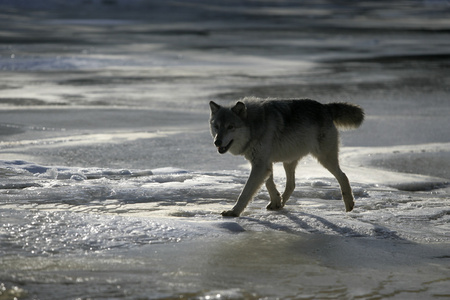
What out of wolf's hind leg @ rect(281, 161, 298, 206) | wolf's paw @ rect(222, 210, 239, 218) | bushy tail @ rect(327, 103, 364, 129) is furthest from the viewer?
bushy tail @ rect(327, 103, 364, 129)

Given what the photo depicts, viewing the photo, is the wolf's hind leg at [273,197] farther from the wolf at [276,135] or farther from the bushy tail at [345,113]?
the bushy tail at [345,113]

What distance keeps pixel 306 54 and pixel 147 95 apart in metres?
9.53

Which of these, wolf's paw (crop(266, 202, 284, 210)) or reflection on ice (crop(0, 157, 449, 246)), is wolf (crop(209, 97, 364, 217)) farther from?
reflection on ice (crop(0, 157, 449, 246))

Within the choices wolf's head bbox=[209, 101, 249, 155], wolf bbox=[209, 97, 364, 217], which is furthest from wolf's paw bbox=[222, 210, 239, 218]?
wolf's head bbox=[209, 101, 249, 155]

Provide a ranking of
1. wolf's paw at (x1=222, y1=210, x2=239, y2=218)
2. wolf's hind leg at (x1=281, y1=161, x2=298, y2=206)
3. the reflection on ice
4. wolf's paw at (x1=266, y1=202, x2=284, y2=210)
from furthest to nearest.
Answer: wolf's hind leg at (x1=281, y1=161, x2=298, y2=206), wolf's paw at (x1=266, y1=202, x2=284, y2=210), wolf's paw at (x1=222, y1=210, x2=239, y2=218), the reflection on ice

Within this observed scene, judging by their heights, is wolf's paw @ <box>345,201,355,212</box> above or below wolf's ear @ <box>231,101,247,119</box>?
below

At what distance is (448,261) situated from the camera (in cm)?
542

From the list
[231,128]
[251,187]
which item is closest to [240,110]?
[231,128]

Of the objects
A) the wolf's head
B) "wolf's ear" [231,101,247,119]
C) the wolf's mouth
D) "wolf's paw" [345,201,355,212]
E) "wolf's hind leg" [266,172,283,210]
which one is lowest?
"wolf's paw" [345,201,355,212]

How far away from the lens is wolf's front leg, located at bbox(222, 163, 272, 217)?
21.9ft

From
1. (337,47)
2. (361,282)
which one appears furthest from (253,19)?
(361,282)

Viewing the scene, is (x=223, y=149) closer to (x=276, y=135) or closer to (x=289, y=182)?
(x=276, y=135)

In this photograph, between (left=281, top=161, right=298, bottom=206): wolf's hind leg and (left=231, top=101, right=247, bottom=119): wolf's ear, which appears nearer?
(left=231, top=101, right=247, bottom=119): wolf's ear

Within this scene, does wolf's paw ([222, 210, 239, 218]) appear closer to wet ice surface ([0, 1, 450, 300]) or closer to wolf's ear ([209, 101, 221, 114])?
wet ice surface ([0, 1, 450, 300])
